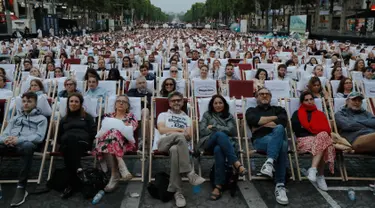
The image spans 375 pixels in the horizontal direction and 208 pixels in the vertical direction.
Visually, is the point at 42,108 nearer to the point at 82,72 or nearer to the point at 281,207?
the point at 281,207

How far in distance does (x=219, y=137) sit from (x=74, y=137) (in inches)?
69.9

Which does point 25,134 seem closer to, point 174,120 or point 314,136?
point 174,120

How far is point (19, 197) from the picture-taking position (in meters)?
4.40

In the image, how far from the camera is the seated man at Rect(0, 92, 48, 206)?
4.55m

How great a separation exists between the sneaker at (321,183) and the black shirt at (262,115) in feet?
2.67

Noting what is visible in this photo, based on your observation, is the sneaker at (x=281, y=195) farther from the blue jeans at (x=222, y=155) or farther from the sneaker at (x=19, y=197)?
the sneaker at (x=19, y=197)

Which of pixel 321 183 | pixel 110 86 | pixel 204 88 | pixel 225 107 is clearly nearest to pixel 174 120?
pixel 225 107

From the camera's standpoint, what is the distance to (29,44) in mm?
18375

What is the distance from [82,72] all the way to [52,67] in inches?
33.6

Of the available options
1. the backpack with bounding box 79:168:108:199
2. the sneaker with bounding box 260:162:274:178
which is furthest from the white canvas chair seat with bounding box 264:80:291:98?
the backpack with bounding box 79:168:108:199

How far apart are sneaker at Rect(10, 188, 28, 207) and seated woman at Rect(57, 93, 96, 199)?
433mm

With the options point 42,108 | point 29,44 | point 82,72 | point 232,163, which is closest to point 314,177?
point 232,163

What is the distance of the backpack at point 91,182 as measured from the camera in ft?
14.9

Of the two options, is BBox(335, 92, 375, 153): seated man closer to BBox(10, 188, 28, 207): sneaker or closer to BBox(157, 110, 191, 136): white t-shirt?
BBox(157, 110, 191, 136): white t-shirt
